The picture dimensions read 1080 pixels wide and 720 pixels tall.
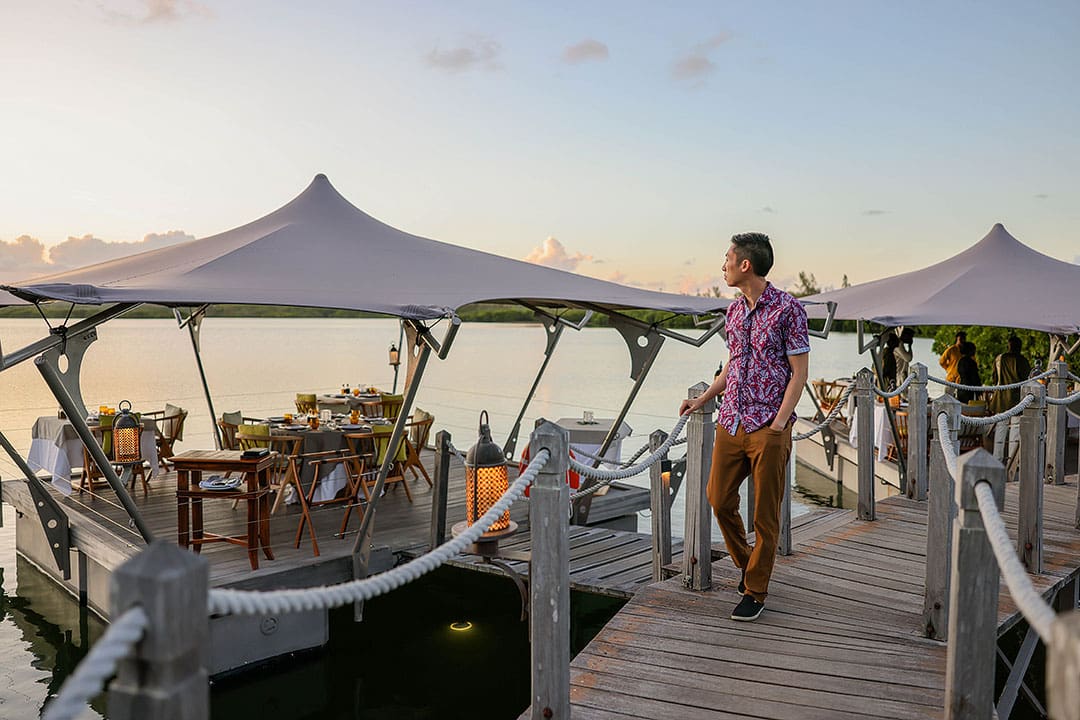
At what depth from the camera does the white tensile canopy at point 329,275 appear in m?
5.36

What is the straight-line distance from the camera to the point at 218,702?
5438 millimetres

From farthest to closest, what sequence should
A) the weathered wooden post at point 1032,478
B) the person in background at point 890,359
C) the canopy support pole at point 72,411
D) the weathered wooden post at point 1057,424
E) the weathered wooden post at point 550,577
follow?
the person in background at point 890,359, the weathered wooden post at point 1057,424, the weathered wooden post at point 1032,478, the canopy support pole at point 72,411, the weathered wooden post at point 550,577

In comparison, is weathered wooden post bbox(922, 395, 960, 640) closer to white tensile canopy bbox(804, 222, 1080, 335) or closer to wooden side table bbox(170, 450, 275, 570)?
wooden side table bbox(170, 450, 275, 570)

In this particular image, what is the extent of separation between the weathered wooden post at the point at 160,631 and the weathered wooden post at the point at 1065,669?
58.8 inches

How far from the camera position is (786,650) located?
12.4 ft

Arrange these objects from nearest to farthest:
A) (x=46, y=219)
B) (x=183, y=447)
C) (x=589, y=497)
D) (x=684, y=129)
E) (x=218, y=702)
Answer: (x=218, y=702)
(x=589, y=497)
(x=183, y=447)
(x=684, y=129)
(x=46, y=219)

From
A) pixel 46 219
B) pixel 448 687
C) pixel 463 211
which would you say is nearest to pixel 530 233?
pixel 463 211

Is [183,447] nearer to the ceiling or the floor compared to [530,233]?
nearer to the floor

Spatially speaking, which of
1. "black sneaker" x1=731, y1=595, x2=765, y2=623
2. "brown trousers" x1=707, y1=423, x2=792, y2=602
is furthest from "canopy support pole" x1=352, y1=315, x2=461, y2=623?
"black sneaker" x1=731, y1=595, x2=765, y2=623

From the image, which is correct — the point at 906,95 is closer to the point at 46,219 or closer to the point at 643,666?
the point at 643,666

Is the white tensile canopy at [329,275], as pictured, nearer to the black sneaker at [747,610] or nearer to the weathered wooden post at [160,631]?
the black sneaker at [747,610]

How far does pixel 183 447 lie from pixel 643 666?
14419mm

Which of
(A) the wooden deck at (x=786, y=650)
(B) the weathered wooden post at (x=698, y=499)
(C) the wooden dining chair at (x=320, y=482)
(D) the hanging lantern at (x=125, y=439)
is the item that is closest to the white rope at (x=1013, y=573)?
(A) the wooden deck at (x=786, y=650)

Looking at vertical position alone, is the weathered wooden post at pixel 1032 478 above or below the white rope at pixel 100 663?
below
